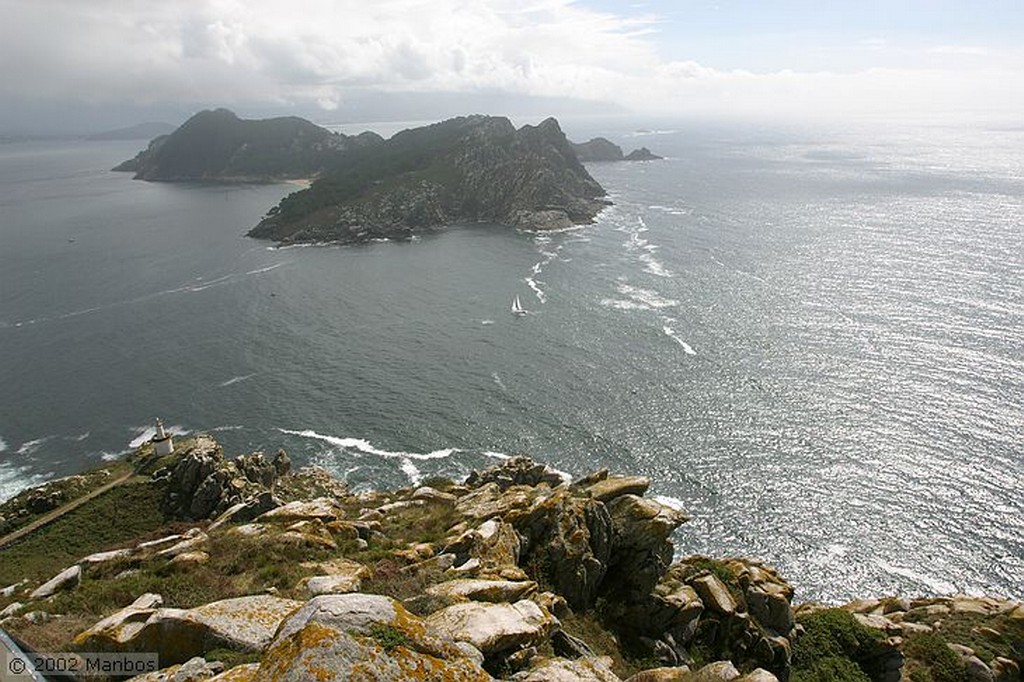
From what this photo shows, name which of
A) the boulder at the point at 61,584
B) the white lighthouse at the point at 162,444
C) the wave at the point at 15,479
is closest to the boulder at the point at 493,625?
the boulder at the point at 61,584

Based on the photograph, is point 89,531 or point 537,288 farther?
point 537,288

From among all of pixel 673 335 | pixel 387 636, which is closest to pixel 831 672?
pixel 387 636

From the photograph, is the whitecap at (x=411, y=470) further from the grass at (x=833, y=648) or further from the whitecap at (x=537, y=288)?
the whitecap at (x=537, y=288)

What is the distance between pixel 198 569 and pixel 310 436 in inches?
2139

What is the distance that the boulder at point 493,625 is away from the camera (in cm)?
1759

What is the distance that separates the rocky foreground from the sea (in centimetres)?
1904

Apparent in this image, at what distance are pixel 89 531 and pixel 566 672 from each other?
49.0 meters

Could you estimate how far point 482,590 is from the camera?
22.0 m

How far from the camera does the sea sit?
61406 millimetres

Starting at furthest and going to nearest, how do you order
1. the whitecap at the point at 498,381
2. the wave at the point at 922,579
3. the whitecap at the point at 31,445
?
the whitecap at the point at 498,381
the whitecap at the point at 31,445
the wave at the point at 922,579

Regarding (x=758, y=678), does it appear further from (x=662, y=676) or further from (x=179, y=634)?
(x=179, y=634)

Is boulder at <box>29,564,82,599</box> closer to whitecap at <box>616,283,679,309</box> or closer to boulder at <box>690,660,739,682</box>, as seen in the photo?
boulder at <box>690,660,739,682</box>

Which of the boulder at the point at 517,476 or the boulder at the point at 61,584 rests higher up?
the boulder at the point at 61,584

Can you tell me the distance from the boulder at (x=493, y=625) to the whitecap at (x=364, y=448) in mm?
54262
